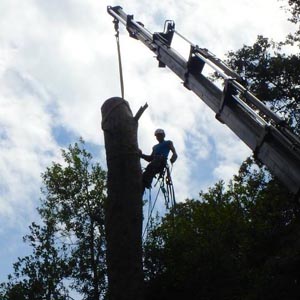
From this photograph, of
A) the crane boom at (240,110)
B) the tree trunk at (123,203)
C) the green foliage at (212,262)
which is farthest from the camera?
the green foliage at (212,262)

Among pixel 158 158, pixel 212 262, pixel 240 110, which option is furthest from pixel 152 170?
pixel 240 110

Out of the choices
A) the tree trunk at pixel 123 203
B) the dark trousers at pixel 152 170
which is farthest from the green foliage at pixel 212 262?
the tree trunk at pixel 123 203

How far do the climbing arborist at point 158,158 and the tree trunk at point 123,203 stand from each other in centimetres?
131

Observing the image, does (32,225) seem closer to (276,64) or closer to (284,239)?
(284,239)

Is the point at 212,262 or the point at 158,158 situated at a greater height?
the point at 158,158

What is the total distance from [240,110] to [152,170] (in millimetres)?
2250

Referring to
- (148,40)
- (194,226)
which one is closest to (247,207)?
(194,226)

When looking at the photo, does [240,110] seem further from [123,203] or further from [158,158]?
[158,158]

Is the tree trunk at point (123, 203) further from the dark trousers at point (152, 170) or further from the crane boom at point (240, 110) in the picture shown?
the dark trousers at point (152, 170)

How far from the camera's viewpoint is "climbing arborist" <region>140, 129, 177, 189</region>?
Result: 25.8ft

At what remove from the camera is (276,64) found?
1329 centimetres

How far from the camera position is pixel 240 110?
6.00 metres

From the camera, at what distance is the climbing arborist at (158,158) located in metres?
7.85

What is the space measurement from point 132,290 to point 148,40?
5336mm
